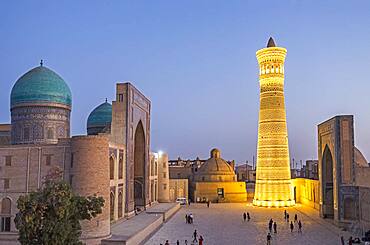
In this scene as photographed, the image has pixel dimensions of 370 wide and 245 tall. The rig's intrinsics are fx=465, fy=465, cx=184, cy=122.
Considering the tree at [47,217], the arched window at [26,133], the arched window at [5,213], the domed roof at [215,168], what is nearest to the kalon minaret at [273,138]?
the domed roof at [215,168]

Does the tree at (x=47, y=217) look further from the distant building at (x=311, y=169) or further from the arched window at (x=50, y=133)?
the distant building at (x=311, y=169)

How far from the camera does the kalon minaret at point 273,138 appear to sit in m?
34.3

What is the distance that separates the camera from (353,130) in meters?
24.5

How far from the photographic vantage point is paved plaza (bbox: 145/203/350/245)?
2022 cm

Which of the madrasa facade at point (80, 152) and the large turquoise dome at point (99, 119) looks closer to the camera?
the madrasa facade at point (80, 152)

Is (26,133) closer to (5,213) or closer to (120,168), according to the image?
(120,168)

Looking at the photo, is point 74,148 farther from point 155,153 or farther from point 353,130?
point 155,153

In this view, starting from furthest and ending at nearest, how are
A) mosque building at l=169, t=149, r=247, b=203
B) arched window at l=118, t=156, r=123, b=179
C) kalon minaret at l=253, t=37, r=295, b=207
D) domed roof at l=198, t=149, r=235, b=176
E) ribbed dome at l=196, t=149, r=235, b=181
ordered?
domed roof at l=198, t=149, r=235, b=176
ribbed dome at l=196, t=149, r=235, b=181
mosque building at l=169, t=149, r=247, b=203
kalon minaret at l=253, t=37, r=295, b=207
arched window at l=118, t=156, r=123, b=179

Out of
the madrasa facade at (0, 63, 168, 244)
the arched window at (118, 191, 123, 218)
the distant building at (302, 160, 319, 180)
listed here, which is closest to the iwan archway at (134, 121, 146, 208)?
the madrasa facade at (0, 63, 168, 244)

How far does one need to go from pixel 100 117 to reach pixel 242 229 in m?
14.0

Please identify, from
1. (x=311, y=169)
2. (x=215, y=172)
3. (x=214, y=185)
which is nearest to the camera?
(x=214, y=185)

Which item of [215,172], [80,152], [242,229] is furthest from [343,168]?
[215,172]

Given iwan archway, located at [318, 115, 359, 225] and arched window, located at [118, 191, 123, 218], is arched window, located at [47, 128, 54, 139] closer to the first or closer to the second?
arched window, located at [118, 191, 123, 218]

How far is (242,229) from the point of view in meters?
23.5
